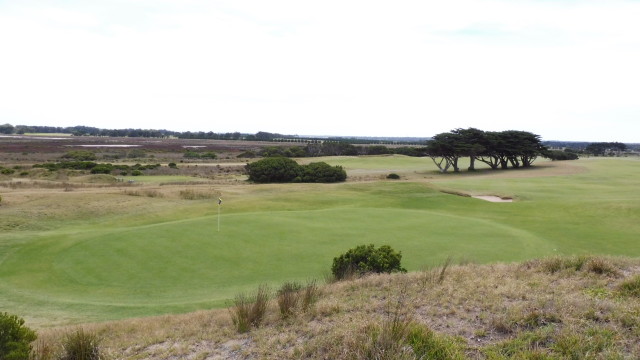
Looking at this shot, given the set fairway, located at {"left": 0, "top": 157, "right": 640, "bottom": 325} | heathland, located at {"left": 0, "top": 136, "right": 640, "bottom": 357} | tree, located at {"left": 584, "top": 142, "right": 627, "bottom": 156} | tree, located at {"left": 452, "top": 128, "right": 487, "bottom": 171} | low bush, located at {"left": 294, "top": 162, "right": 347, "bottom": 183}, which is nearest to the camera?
heathland, located at {"left": 0, "top": 136, "right": 640, "bottom": 357}

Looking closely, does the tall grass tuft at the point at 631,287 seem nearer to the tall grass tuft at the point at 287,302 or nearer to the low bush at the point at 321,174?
the tall grass tuft at the point at 287,302

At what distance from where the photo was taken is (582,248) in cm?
1970

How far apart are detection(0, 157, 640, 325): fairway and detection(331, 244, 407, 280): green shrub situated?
156 cm

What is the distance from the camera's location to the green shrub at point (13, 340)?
6852 mm

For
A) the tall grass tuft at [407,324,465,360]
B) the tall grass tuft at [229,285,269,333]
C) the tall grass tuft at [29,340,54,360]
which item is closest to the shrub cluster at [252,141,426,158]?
the tall grass tuft at [229,285,269,333]

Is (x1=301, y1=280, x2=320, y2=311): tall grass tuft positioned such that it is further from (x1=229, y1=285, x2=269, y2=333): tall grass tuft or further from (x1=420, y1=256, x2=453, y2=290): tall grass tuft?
(x1=420, y1=256, x2=453, y2=290): tall grass tuft

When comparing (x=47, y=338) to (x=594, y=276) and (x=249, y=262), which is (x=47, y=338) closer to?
(x=249, y=262)

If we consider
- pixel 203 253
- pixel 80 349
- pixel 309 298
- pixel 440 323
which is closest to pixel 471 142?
pixel 203 253

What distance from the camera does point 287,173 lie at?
170 ft

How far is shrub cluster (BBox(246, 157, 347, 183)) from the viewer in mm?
51062

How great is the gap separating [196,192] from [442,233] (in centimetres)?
2124

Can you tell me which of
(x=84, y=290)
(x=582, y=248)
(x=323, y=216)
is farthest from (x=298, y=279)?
(x=582, y=248)

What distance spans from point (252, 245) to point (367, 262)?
6175 millimetres

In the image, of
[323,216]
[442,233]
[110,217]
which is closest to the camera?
[442,233]
